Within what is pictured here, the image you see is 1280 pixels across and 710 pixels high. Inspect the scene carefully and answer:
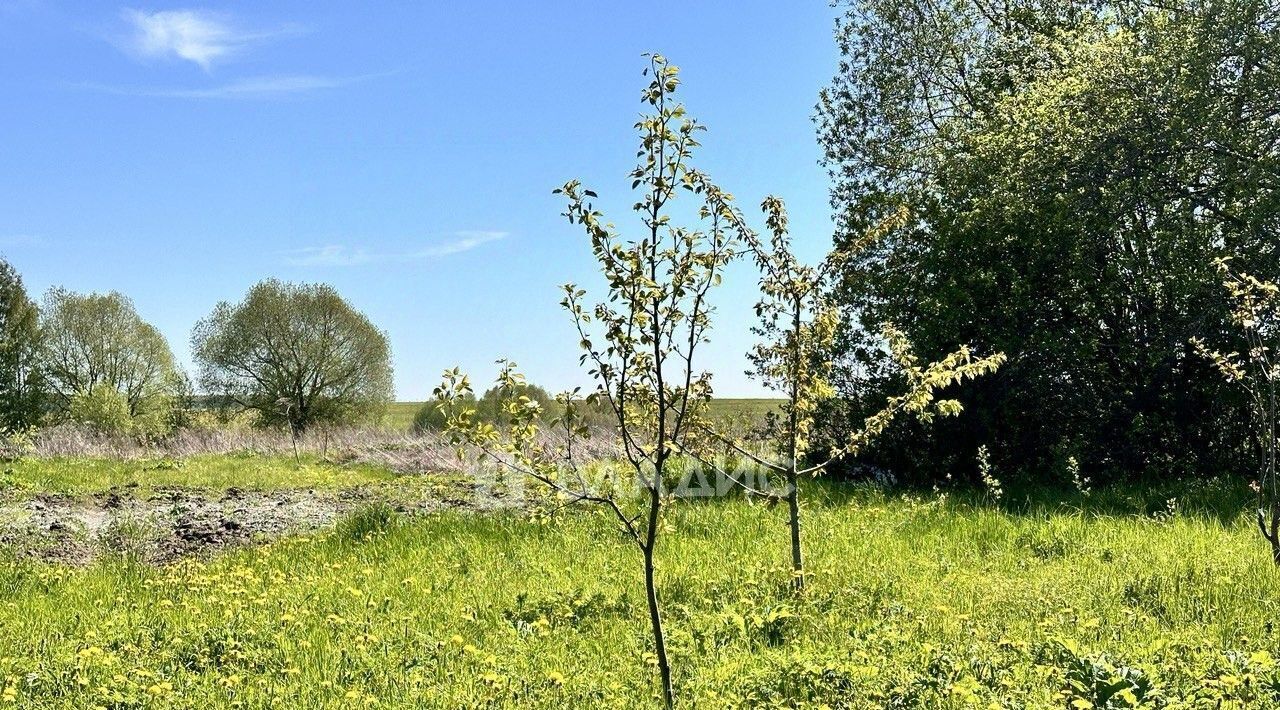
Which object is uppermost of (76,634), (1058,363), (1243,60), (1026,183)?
(1243,60)

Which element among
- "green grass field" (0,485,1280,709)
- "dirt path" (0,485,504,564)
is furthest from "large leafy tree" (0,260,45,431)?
"green grass field" (0,485,1280,709)

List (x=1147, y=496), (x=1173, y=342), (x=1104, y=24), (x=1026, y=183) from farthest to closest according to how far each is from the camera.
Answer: (x=1104, y=24)
(x=1026, y=183)
(x=1173, y=342)
(x=1147, y=496)

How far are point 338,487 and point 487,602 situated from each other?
889cm

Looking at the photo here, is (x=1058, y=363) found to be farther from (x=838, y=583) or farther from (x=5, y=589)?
(x=5, y=589)

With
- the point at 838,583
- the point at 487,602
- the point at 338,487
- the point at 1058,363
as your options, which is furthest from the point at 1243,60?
the point at 338,487

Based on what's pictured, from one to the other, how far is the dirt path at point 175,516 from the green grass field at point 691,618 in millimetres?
724

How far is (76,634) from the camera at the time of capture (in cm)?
629

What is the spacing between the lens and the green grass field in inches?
183

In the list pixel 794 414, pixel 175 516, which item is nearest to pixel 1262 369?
pixel 794 414

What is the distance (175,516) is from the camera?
10.9 m

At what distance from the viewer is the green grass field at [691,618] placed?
4.64 meters

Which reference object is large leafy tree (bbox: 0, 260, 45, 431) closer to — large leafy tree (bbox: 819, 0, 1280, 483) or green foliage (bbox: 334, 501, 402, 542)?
green foliage (bbox: 334, 501, 402, 542)

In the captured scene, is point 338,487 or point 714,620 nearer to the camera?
point 714,620

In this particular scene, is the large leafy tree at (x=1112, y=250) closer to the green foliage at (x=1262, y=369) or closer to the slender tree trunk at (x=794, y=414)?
the green foliage at (x=1262, y=369)
